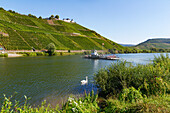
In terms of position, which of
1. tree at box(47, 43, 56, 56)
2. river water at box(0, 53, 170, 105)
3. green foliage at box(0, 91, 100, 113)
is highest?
tree at box(47, 43, 56, 56)

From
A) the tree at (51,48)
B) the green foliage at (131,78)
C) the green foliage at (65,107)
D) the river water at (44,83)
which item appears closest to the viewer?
the green foliage at (65,107)

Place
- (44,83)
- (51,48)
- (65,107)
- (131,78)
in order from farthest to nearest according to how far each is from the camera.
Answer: (51,48)
(44,83)
(131,78)
(65,107)

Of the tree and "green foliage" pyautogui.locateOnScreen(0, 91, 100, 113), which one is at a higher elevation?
the tree

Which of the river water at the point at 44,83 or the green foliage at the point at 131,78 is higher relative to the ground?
the green foliage at the point at 131,78

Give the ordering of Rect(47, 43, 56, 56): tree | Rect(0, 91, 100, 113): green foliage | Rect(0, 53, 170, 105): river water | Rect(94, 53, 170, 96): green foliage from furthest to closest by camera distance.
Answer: Rect(47, 43, 56, 56): tree < Rect(0, 53, 170, 105): river water < Rect(94, 53, 170, 96): green foliage < Rect(0, 91, 100, 113): green foliage

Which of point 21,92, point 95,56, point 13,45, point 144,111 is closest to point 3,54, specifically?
point 13,45

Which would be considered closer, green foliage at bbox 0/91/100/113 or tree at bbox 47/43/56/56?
green foliage at bbox 0/91/100/113

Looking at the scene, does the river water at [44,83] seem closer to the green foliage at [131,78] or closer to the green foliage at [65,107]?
the green foliage at [65,107]

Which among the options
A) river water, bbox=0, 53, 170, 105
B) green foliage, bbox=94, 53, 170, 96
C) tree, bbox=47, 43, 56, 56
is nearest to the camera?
green foliage, bbox=94, 53, 170, 96

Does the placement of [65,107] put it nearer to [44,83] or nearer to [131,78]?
[131,78]

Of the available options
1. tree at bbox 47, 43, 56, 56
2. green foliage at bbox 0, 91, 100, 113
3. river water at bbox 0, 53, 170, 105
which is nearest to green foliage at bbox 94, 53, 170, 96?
river water at bbox 0, 53, 170, 105

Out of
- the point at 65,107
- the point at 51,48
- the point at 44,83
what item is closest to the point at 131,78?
the point at 65,107

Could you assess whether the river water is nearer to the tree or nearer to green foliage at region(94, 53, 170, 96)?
green foliage at region(94, 53, 170, 96)

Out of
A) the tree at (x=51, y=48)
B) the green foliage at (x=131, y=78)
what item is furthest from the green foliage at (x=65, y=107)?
the tree at (x=51, y=48)
